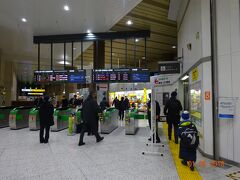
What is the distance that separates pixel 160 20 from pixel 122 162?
22.3 ft

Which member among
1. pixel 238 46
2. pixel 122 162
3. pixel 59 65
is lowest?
pixel 122 162

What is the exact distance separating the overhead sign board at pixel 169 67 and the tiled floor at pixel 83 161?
125 inches

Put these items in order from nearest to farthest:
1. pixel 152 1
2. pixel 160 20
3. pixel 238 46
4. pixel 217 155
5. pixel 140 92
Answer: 1. pixel 238 46
2. pixel 217 155
3. pixel 152 1
4. pixel 160 20
5. pixel 140 92

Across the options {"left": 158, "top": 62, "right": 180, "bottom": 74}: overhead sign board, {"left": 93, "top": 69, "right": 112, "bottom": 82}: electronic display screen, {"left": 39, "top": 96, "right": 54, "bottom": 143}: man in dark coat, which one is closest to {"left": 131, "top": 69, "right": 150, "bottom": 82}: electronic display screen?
{"left": 93, "top": 69, "right": 112, "bottom": 82}: electronic display screen

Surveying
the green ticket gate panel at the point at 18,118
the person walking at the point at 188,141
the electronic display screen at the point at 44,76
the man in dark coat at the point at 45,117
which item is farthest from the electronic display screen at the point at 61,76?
the person walking at the point at 188,141

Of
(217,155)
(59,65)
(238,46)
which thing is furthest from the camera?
(59,65)

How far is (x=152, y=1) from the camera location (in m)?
7.73

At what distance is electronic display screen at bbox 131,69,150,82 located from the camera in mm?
10750

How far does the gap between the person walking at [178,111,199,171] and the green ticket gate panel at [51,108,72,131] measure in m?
6.00

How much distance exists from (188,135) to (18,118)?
8.11 m

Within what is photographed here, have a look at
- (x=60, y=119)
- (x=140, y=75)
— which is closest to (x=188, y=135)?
(x=60, y=119)

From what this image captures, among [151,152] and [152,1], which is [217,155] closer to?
[151,152]

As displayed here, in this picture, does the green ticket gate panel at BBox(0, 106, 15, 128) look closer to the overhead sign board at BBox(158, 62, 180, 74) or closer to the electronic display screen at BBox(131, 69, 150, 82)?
the electronic display screen at BBox(131, 69, 150, 82)

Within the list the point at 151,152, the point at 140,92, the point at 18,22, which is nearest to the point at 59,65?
the point at 140,92
